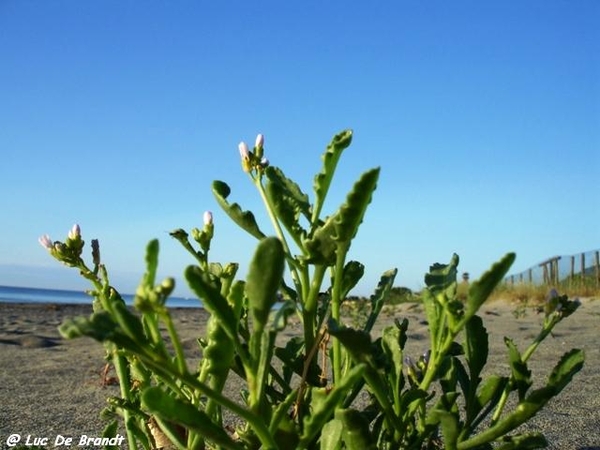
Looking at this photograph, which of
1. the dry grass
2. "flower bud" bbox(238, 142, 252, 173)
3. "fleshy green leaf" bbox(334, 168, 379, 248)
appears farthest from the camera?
the dry grass

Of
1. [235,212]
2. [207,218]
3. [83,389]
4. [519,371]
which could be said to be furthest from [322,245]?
[83,389]

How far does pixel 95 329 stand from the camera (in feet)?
2.50

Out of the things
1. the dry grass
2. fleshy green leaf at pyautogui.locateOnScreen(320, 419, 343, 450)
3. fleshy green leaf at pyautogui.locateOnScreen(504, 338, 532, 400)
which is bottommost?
fleshy green leaf at pyautogui.locateOnScreen(320, 419, 343, 450)

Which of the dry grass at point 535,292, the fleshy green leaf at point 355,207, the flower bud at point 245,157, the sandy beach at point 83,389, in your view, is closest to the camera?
the fleshy green leaf at point 355,207

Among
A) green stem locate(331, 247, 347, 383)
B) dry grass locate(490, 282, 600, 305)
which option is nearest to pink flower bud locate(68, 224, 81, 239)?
green stem locate(331, 247, 347, 383)

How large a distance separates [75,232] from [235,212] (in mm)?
263

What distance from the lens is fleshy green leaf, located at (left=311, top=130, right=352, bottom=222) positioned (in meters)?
1.04

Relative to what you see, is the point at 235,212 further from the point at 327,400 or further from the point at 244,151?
the point at 327,400

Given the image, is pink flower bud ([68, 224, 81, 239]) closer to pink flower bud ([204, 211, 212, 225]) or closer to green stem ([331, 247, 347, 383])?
pink flower bud ([204, 211, 212, 225])

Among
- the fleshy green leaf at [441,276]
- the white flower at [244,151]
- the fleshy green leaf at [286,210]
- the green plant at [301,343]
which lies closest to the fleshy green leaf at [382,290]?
the green plant at [301,343]

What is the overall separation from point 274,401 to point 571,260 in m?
17.9

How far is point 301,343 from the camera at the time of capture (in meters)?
1.41

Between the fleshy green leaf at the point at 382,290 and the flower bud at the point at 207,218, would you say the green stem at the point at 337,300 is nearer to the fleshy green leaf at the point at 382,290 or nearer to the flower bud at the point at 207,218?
the fleshy green leaf at the point at 382,290

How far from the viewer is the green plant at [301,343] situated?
0.84 metres
